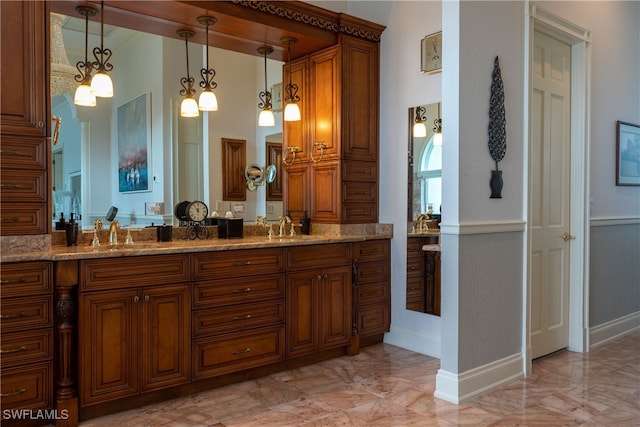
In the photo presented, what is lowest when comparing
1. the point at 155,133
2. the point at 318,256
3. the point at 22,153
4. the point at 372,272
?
the point at 372,272

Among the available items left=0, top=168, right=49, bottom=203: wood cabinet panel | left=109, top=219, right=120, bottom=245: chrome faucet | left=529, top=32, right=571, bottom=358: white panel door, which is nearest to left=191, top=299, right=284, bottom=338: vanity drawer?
left=109, top=219, right=120, bottom=245: chrome faucet

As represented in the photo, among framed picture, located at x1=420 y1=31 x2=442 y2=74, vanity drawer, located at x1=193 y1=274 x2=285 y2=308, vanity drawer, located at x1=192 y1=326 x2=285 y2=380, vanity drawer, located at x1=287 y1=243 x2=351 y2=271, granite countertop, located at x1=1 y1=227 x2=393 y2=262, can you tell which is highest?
framed picture, located at x1=420 y1=31 x2=442 y2=74

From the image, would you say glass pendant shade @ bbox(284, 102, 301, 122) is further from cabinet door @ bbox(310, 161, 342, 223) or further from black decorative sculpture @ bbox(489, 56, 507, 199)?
black decorative sculpture @ bbox(489, 56, 507, 199)

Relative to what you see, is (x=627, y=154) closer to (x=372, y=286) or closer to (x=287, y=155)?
(x=372, y=286)

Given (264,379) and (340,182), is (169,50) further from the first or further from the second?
(264,379)

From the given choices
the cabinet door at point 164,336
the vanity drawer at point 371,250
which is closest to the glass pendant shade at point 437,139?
the vanity drawer at point 371,250

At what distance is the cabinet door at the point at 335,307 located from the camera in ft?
11.5

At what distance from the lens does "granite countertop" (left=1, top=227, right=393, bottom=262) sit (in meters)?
2.38

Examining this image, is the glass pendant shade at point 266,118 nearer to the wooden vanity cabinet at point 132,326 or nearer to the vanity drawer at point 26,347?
the wooden vanity cabinet at point 132,326

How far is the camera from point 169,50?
357cm

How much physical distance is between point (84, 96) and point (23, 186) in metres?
0.81

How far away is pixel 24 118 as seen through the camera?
2.45 metres

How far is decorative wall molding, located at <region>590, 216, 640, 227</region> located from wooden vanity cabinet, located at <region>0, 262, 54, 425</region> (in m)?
3.92

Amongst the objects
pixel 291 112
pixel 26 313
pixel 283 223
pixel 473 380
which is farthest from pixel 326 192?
pixel 26 313
